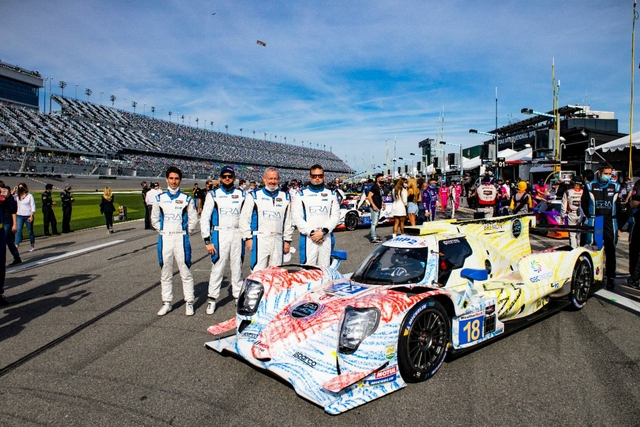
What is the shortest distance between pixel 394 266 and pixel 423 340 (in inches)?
38.4

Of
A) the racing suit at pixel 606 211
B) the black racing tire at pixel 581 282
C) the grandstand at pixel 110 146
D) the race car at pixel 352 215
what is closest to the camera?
the black racing tire at pixel 581 282

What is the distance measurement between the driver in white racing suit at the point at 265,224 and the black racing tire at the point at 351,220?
8.98 m

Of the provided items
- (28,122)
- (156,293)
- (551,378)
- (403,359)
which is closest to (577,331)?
(551,378)

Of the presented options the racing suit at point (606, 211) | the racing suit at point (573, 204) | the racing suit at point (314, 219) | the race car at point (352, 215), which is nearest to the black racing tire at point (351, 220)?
the race car at point (352, 215)

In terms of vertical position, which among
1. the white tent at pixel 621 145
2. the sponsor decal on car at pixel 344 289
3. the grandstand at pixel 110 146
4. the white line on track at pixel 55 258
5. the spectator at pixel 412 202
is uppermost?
the grandstand at pixel 110 146

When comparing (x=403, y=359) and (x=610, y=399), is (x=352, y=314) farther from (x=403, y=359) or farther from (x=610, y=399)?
(x=610, y=399)

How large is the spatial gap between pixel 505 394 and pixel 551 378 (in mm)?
574

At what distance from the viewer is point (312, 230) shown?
19.6 ft

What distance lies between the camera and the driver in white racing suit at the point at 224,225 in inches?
238

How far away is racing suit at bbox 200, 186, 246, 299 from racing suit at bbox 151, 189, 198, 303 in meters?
0.30

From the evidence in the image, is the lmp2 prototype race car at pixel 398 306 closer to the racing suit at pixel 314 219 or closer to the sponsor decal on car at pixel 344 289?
the sponsor decal on car at pixel 344 289

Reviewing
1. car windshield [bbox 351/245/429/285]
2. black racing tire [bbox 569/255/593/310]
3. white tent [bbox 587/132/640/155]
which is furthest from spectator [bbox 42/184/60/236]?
white tent [bbox 587/132/640/155]

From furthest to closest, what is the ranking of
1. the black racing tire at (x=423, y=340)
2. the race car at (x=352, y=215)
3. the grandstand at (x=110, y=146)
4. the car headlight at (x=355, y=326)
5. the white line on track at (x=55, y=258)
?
the grandstand at (x=110, y=146) → the race car at (x=352, y=215) → the white line on track at (x=55, y=258) → the black racing tire at (x=423, y=340) → the car headlight at (x=355, y=326)

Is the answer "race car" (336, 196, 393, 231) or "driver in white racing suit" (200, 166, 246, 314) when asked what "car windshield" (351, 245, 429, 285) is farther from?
"race car" (336, 196, 393, 231)
